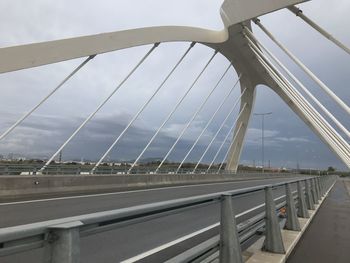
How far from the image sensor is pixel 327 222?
12211 millimetres

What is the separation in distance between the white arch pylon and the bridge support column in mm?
108

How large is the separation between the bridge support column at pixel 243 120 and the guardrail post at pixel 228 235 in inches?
1547

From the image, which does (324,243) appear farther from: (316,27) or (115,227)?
(316,27)

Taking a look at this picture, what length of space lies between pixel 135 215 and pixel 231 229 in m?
2.01

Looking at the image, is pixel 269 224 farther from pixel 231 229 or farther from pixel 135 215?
pixel 135 215

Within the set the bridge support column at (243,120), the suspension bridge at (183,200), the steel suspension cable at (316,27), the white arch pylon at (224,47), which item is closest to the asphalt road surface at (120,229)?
the suspension bridge at (183,200)

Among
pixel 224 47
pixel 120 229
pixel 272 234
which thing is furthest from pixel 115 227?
pixel 224 47

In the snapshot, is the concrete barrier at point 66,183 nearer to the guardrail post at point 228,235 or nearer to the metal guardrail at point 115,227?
the metal guardrail at point 115,227

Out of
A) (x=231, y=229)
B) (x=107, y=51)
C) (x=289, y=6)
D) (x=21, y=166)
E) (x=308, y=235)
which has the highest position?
(x=289, y=6)

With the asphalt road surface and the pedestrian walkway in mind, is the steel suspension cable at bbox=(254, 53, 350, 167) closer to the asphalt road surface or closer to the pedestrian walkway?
the pedestrian walkway

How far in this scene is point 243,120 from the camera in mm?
46469

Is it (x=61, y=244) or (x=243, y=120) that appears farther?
(x=243, y=120)

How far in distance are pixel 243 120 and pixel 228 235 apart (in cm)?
4233

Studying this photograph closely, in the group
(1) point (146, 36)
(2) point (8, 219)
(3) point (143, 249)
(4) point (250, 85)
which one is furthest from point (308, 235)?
(4) point (250, 85)
